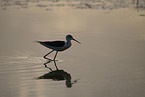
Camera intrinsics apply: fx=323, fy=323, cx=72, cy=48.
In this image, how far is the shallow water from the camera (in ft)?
21.6

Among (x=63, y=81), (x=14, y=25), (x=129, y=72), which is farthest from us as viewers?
(x=14, y=25)

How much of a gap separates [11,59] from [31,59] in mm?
537

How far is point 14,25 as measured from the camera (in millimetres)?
14125

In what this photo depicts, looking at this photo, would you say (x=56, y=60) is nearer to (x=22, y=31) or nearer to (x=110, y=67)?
(x=110, y=67)

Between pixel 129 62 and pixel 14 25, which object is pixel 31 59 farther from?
pixel 14 25

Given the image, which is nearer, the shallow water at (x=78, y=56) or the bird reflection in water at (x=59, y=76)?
the shallow water at (x=78, y=56)

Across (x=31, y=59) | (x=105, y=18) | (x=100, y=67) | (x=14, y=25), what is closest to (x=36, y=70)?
(x=31, y=59)

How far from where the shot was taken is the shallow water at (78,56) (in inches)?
259

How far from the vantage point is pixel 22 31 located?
42.0ft

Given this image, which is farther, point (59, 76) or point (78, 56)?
point (78, 56)

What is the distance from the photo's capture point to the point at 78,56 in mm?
9203

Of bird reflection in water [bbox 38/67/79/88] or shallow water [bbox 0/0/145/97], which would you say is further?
bird reflection in water [bbox 38/67/79/88]

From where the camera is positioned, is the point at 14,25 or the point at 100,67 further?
the point at 14,25

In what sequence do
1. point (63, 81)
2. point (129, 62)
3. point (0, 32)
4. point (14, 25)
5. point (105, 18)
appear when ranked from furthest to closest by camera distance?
point (105, 18)
point (14, 25)
point (0, 32)
point (129, 62)
point (63, 81)
